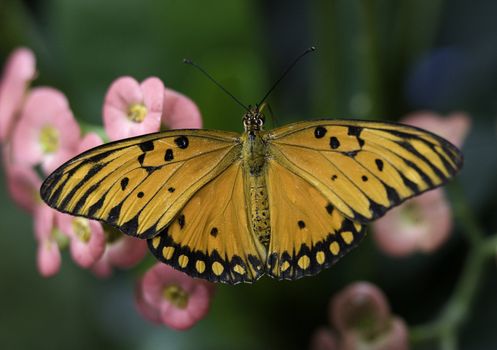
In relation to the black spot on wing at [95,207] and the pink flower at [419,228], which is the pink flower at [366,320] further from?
the black spot on wing at [95,207]

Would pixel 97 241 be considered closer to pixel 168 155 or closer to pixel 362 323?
pixel 168 155

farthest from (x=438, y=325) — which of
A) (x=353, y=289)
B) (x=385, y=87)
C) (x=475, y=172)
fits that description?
(x=385, y=87)

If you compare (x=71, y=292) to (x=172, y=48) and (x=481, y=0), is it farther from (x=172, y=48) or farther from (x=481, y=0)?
(x=481, y=0)

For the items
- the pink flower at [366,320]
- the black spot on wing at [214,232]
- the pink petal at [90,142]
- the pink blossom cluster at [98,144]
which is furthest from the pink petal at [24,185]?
the pink flower at [366,320]

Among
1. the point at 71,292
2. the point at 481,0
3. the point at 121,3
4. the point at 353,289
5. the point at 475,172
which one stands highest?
the point at 481,0

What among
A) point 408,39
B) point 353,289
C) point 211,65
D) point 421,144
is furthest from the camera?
point 408,39

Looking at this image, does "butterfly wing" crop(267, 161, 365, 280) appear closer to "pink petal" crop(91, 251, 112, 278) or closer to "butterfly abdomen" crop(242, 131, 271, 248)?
"butterfly abdomen" crop(242, 131, 271, 248)
